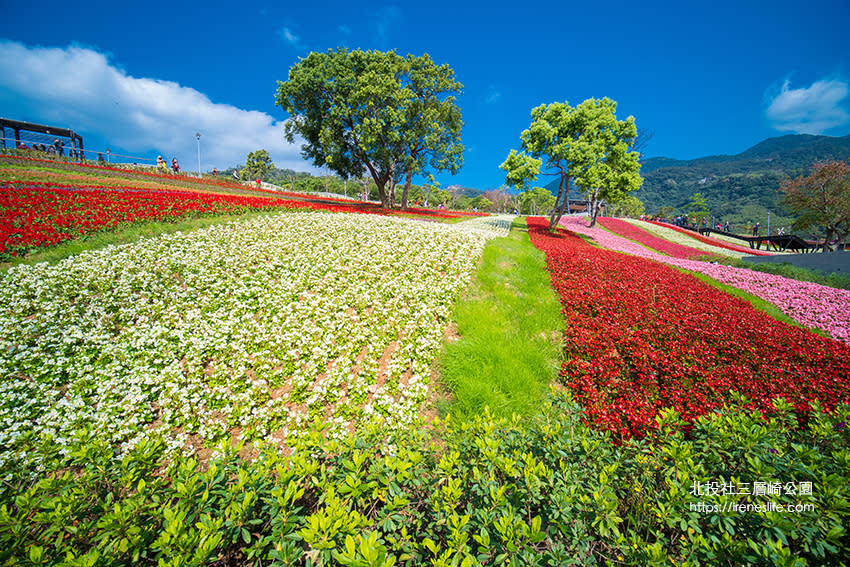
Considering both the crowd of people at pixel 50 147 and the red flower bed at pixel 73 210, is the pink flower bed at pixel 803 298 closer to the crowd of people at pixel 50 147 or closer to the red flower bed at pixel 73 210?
the red flower bed at pixel 73 210

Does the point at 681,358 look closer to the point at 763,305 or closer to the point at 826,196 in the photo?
the point at 763,305

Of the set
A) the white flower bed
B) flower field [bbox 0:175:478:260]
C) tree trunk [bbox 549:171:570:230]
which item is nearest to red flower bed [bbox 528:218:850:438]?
the white flower bed

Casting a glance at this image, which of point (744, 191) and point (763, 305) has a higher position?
point (744, 191)

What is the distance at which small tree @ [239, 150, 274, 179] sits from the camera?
84750mm

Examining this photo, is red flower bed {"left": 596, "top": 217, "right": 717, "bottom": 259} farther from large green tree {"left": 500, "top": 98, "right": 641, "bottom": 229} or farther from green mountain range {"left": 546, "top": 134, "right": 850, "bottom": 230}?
green mountain range {"left": 546, "top": 134, "right": 850, "bottom": 230}

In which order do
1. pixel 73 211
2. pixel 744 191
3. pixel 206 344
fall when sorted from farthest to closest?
pixel 744 191, pixel 73 211, pixel 206 344

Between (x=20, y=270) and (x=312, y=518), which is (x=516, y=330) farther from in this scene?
(x=20, y=270)

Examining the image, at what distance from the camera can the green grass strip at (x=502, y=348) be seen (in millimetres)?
4605

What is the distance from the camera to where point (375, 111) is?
24062 mm

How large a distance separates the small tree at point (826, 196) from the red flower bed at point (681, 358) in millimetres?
29401

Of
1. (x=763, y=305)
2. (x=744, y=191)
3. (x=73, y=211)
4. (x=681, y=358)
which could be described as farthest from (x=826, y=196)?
(x=744, y=191)

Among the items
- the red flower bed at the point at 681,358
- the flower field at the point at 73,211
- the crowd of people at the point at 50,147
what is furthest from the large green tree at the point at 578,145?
the crowd of people at the point at 50,147

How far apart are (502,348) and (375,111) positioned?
24628 mm

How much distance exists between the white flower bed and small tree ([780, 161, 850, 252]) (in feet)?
117
